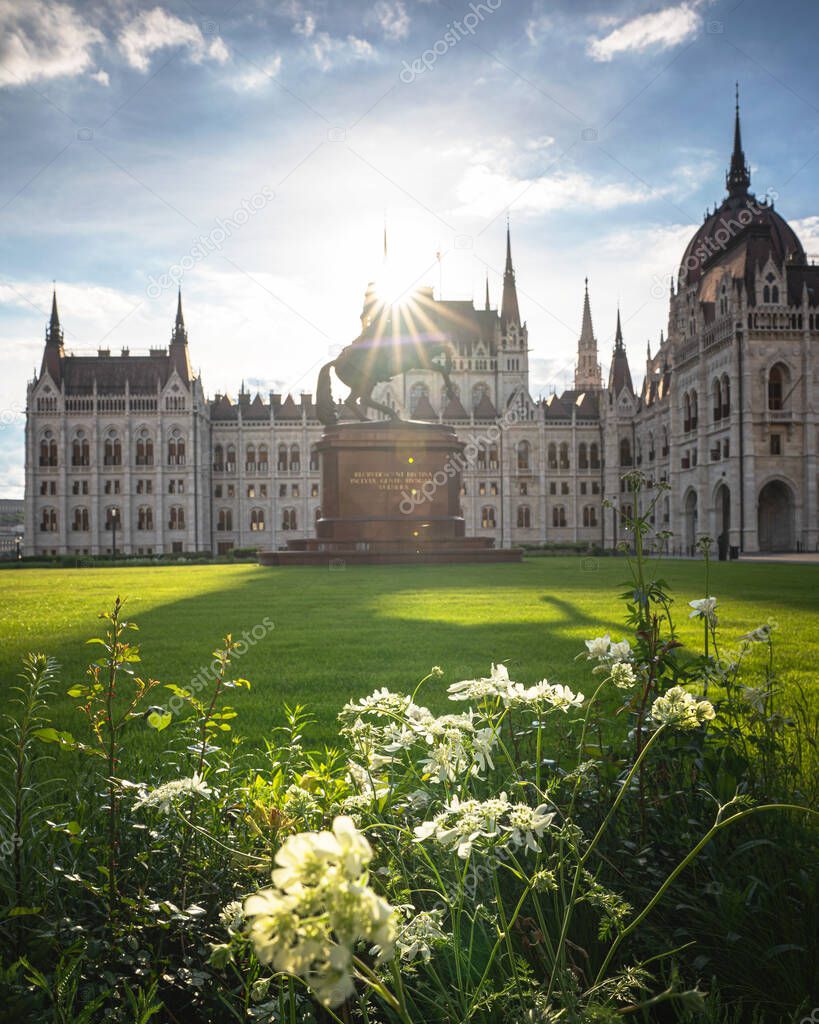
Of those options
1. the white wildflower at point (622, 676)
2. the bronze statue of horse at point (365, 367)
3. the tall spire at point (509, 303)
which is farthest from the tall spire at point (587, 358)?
the white wildflower at point (622, 676)

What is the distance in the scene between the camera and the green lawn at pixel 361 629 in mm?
5895

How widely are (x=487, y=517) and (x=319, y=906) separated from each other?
238 feet

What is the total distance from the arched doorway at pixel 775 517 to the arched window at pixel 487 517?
92.6ft

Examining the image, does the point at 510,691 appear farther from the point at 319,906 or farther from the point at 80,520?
the point at 80,520

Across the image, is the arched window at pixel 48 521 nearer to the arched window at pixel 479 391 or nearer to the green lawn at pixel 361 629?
the arched window at pixel 479 391

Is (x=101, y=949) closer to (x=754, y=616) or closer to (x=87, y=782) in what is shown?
(x=87, y=782)

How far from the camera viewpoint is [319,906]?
916 mm

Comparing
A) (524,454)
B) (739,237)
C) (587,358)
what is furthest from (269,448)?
(587,358)

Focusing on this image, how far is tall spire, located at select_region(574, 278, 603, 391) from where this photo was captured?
111 metres

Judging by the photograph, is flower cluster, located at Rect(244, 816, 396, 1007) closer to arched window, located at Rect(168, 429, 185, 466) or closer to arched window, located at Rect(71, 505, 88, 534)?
arched window, located at Rect(168, 429, 185, 466)

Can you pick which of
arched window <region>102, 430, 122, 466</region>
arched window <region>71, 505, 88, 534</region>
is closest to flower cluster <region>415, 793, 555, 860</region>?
arched window <region>102, 430, 122, 466</region>

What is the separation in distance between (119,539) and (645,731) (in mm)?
75470

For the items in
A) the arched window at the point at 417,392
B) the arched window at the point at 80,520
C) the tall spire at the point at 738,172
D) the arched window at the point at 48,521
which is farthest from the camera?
the arched window at the point at 417,392

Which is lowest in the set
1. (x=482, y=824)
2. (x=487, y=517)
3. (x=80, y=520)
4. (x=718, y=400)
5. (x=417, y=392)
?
(x=482, y=824)
